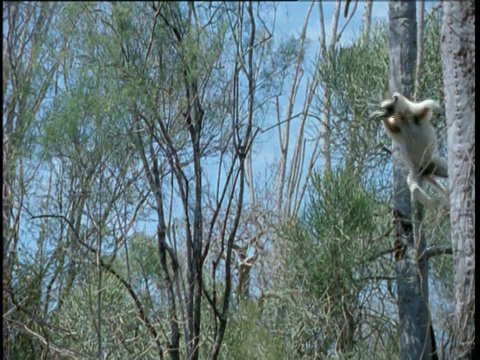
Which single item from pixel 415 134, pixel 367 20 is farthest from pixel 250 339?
pixel 367 20

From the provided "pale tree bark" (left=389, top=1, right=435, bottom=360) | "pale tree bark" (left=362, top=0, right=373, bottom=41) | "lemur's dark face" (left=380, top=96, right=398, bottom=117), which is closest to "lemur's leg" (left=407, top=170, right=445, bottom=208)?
"lemur's dark face" (left=380, top=96, right=398, bottom=117)

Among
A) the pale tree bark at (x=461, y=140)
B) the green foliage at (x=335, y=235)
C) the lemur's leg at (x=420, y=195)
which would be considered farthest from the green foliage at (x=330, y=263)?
the pale tree bark at (x=461, y=140)

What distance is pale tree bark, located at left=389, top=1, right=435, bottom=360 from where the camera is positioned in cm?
379

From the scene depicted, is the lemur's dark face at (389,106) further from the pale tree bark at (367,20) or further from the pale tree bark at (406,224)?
the pale tree bark at (367,20)

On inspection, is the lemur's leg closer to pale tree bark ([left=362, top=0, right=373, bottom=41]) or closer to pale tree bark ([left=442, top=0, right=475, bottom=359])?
pale tree bark ([left=442, top=0, right=475, bottom=359])

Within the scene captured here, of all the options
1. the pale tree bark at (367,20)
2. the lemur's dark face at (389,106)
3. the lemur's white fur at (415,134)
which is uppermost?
the pale tree bark at (367,20)

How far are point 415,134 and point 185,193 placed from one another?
1225 millimetres

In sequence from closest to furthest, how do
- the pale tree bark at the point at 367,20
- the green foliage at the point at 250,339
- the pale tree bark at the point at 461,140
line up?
1. the pale tree bark at the point at 461,140
2. the green foliage at the point at 250,339
3. the pale tree bark at the point at 367,20

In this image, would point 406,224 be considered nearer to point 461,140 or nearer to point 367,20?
point 461,140

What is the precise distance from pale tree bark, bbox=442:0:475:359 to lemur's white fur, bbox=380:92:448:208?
0.57 meters

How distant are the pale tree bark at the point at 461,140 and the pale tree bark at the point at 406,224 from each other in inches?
45.1

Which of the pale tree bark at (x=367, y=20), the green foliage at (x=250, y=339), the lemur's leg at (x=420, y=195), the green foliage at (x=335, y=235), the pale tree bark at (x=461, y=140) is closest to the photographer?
the pale tree bark at (x=461, y=140)

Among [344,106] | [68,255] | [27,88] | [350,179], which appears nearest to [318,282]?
[350,179]

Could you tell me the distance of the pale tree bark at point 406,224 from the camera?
379 centimetres
